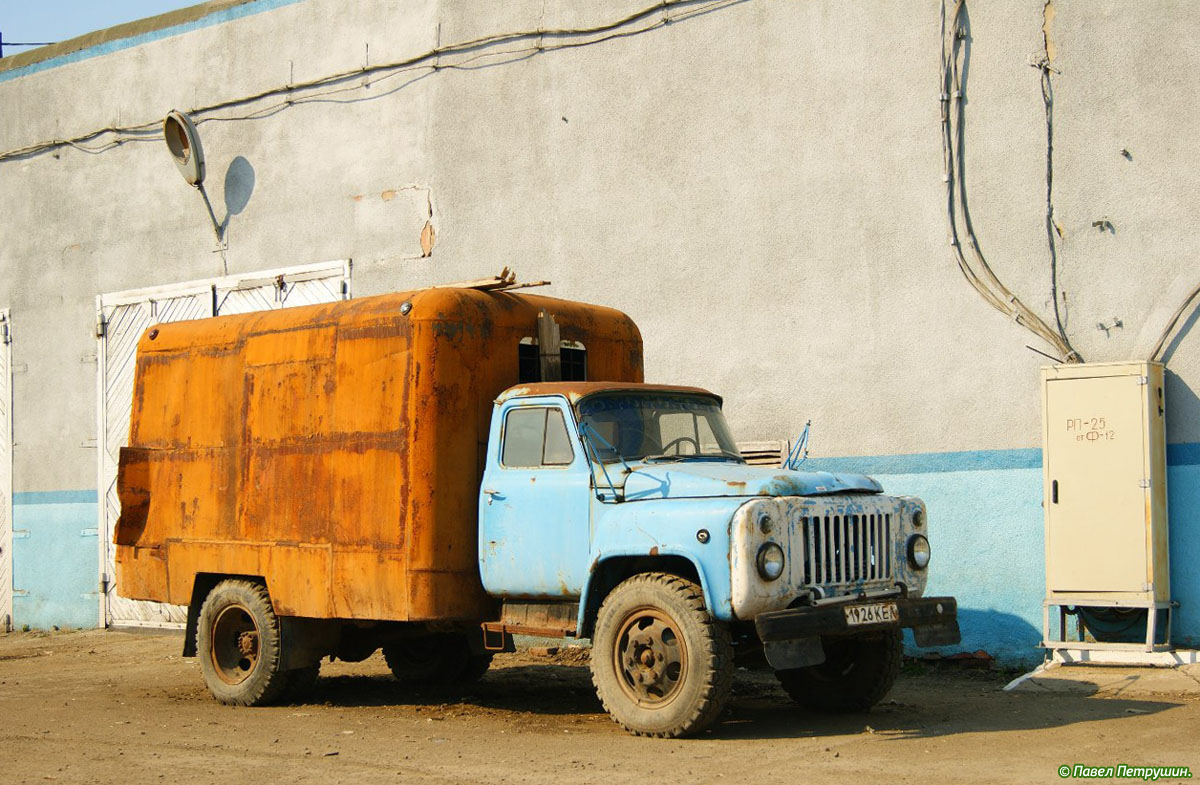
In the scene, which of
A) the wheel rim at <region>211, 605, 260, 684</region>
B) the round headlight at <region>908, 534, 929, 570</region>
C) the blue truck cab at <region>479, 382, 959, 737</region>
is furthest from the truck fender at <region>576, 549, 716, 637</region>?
the wheel rim at <region>211, 605, 260, 684</region>

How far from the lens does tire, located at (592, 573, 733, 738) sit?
25.5ft

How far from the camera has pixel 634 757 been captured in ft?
24.7

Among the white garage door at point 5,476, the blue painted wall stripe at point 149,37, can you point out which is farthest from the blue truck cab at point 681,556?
the white garage door at point 5,476

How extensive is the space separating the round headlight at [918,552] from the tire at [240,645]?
454 cm

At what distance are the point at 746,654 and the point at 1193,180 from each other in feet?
16.8

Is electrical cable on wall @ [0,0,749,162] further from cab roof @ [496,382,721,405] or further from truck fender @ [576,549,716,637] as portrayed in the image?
truck fender @ [576,549,716,637]

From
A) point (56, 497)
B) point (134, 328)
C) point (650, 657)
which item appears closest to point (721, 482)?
point (650, 657)

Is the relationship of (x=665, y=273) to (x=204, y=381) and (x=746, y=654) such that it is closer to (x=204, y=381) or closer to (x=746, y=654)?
(x=204, y=381)

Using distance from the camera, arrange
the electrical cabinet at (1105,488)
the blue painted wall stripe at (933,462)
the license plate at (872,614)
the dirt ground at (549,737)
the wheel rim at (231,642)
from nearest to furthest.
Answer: the dirt ground at (549,737), the license plate at (872,614), the electrical cabinet at (1105,488), the wheel rim at (231,642), the blue painted wall stripe at (933,462)

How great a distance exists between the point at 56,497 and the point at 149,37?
5.77 m

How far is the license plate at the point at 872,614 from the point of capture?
7.93 metres

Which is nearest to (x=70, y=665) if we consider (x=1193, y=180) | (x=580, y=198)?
(x=580, y=198)

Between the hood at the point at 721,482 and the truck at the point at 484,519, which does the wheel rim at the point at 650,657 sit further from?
the hood at the point at 721,482

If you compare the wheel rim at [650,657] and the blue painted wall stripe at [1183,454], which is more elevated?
the blue painted wall stripe at [1183,454]
